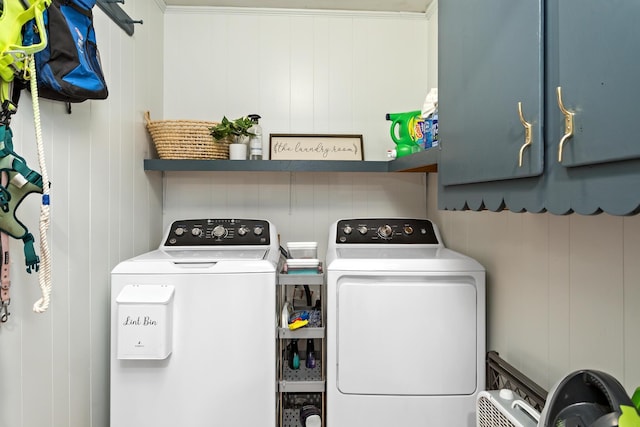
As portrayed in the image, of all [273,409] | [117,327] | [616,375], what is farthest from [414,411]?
[117,327]

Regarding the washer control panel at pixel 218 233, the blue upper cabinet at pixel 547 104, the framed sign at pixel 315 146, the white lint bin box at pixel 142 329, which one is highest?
the framed sign at pixel 315 146

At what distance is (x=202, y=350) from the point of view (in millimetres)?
1352

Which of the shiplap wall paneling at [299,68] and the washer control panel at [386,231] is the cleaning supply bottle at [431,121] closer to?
the washer control panel at [386,231]

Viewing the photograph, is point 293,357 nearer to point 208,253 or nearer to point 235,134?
point 208,253

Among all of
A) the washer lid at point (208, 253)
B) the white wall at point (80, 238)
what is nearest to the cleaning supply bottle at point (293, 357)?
the washer lid at point (208, 253)

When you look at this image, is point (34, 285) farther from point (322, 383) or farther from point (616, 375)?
point (616, 375)

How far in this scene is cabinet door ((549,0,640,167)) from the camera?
1.69 feet

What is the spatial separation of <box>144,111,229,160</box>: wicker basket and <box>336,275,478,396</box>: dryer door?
0.99m

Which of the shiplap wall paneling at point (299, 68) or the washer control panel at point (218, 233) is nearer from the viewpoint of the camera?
the washer control panel at point (218, 233)

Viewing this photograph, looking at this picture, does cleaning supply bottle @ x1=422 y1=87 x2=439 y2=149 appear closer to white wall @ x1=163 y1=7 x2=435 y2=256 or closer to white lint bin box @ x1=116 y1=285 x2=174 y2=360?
white wall @ x1=163 y1=7 x2=435 y2=256

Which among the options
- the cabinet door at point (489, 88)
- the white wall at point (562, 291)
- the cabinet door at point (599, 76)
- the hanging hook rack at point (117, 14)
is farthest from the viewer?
the hanging hook rack at point (117, 14)

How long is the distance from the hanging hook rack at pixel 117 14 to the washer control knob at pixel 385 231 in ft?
4.62

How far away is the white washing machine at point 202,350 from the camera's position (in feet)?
4.38

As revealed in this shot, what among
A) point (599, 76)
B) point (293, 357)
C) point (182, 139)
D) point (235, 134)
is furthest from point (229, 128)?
point (599, 76)
